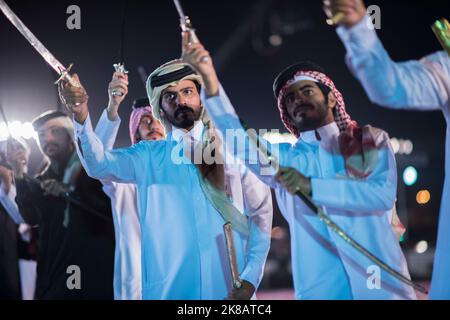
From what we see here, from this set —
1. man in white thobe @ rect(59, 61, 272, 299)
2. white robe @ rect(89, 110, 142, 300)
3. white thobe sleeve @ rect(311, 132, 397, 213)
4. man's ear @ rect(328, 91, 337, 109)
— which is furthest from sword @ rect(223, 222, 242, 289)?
white robe @ rect(89, 110, 142, 300)

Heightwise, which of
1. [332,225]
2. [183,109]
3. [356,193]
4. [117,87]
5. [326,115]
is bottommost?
[332,225]

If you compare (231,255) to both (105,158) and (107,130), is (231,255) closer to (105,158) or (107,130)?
(105,158)

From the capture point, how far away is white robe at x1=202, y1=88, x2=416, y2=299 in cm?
290

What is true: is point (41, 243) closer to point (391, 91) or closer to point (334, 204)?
point (334, 204)

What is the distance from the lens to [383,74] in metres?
2.63

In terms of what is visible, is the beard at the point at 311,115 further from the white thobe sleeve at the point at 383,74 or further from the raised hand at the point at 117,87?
the raised hand at the point at 117,87

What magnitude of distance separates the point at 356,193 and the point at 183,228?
87cm

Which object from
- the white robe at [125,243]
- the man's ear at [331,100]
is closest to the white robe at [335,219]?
the man's ear at [331,100]

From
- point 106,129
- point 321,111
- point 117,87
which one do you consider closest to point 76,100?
point 117,87

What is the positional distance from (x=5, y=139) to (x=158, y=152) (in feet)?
4.81

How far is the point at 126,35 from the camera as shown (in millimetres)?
4422

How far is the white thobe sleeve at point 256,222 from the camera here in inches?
122

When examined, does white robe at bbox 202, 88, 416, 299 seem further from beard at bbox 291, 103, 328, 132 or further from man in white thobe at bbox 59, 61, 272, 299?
man in white thobe at bbox 59, 61, 272, 299

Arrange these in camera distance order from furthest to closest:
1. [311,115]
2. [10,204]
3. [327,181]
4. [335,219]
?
[10,204] → [311,115] → [335,219] → [327,181]
